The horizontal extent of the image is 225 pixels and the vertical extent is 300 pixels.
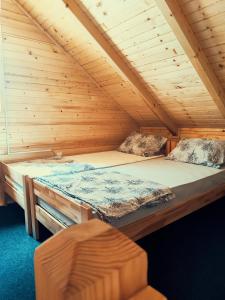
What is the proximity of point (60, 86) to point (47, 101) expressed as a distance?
0.28 metres

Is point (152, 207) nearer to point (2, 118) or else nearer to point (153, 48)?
point (153, 48)

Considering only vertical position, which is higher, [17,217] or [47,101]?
[47,101]

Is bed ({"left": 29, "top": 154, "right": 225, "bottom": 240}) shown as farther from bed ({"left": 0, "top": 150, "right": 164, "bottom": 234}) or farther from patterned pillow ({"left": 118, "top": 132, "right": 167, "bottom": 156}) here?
patterned pillow ({"left": 118, "top": 132, "right": 167, "bottom": 156})

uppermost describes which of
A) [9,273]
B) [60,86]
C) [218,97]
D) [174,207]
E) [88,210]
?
[60,86]

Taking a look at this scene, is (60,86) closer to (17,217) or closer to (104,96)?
(104,96)

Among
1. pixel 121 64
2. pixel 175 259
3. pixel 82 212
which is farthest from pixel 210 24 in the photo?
pixel 175 259

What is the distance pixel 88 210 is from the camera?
1412 mm

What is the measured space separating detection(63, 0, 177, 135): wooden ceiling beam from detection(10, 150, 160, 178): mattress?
0.65m

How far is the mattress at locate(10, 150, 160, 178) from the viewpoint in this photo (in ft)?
7.75

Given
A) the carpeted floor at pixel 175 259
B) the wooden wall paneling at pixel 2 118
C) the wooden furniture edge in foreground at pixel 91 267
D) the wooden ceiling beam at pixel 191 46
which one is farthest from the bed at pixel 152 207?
the wooden furniture edge in foreground at pixel 91 267

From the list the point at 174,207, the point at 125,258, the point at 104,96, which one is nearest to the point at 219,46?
the point at 174,207

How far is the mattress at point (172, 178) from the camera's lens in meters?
1.67

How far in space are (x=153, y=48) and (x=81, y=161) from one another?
5.10 ft

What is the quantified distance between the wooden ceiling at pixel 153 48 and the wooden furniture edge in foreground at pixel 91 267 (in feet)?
6.33
